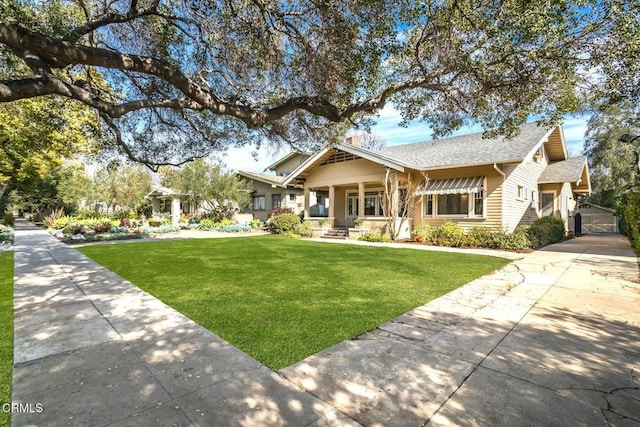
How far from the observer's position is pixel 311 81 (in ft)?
23.1

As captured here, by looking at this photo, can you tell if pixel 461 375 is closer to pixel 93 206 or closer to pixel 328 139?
pixel 328 139

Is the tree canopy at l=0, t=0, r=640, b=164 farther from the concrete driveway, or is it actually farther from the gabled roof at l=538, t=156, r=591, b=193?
the gabled roof at l=538, t=156, r=591, b=193

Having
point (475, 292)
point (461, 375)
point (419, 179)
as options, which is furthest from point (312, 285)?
point (419, 179)

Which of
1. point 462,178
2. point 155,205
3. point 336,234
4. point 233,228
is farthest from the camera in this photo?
point 155,205

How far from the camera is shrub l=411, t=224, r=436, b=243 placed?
53.3 feet

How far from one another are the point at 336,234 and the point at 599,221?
27203 mm

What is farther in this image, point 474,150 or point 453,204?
point 453,204

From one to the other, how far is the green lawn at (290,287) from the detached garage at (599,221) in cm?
2739

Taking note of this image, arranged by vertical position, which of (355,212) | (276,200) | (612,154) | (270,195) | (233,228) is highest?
(612,154)

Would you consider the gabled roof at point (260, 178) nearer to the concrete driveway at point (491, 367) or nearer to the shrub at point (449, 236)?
the shrub at point (449, 236)

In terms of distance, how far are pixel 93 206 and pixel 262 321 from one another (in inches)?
1521

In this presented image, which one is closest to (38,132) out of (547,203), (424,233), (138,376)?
(138,376)

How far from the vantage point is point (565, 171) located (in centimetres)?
1919

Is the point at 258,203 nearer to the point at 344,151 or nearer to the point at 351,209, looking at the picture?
the point at 351,209
